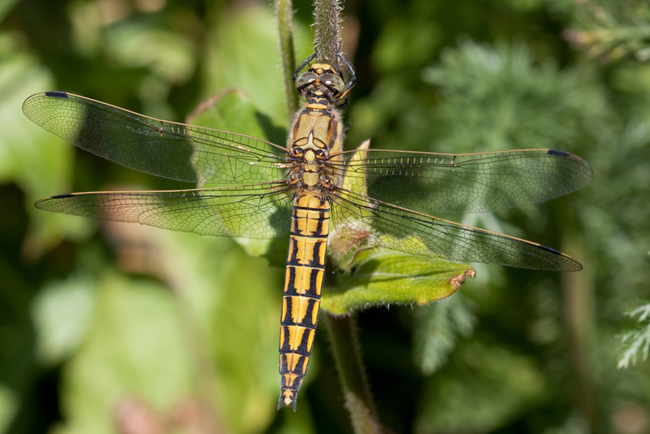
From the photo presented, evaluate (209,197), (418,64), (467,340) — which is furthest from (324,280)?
(418,64)

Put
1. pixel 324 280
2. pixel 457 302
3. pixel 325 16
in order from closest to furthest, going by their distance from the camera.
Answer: pixel 325 16, pixel 324 280, pixel 457 302

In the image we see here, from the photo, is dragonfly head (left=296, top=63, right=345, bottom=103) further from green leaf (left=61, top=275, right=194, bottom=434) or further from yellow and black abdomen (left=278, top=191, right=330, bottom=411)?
green leaf (left=61, top=275, right=194, bottom=434)

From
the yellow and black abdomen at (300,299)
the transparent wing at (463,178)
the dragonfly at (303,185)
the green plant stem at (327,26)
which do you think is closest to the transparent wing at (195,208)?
the dragonfly at (303,185)

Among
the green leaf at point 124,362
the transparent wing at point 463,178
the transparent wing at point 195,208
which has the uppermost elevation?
the transparent wing at point 463,178

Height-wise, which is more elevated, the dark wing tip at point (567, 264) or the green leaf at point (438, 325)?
the dark wing tip at point (567, 264)

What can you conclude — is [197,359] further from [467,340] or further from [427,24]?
[427,24]

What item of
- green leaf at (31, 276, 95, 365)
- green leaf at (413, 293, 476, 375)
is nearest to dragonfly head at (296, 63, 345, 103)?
green leaf at (413, 293, 476, 375)

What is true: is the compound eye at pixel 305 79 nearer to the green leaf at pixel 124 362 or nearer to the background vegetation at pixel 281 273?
the background vegetation at pixel 281 273
